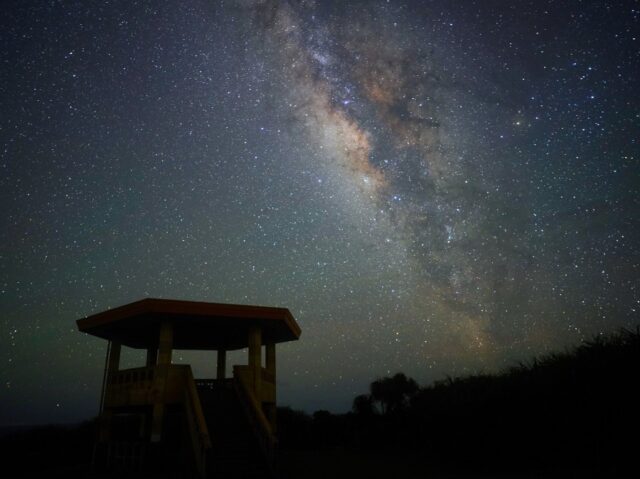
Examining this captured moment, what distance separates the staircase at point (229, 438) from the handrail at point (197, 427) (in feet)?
1.06

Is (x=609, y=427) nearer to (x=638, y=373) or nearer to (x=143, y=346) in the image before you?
(x=638, y=373)

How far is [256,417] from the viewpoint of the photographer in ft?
48.9

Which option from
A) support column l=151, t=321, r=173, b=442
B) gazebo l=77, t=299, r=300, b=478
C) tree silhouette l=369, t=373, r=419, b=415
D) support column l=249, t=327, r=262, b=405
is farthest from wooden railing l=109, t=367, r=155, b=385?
tree silhouette l=369, t=373, r=419, b=415

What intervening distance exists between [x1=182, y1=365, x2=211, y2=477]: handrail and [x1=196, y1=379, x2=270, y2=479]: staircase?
1.06 feet

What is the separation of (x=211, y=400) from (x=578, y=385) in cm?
1305

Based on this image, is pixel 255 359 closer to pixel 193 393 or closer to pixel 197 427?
pixel 193 393

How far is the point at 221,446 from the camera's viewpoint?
13820 millimetres

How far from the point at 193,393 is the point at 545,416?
1219 centimetres

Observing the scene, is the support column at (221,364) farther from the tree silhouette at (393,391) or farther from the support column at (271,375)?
the tree silhouette at (393,391)

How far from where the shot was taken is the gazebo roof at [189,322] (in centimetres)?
1630

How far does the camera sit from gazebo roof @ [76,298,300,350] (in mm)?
16297

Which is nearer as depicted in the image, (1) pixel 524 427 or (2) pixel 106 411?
(1) pixel 524 427

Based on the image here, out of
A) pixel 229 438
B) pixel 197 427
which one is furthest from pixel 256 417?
pixel 197 427

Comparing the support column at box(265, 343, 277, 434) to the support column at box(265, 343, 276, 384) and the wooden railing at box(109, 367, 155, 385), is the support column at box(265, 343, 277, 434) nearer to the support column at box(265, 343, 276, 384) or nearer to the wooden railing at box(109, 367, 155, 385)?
the support column at box(265, 343, 276, 384)
